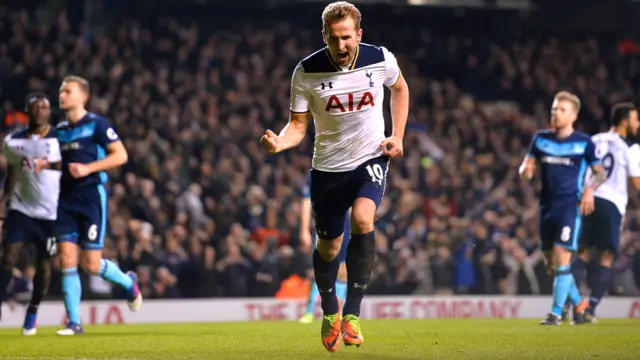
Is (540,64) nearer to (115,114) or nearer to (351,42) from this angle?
(115,114)

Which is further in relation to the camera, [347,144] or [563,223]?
[563,223]

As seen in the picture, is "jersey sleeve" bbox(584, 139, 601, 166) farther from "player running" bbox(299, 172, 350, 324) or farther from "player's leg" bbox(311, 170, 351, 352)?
"player's leg" bbox(311, 170, 351, 352)

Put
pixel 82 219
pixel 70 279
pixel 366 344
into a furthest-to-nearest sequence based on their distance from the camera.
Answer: pixel 70 279
pixel 82 219
pixel 366 344

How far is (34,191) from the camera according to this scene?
1145cm

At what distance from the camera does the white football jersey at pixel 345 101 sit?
7738 mm

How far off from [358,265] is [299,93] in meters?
1.35

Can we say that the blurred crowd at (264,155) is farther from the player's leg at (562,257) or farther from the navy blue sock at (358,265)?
the navy blue sock at (358,265)

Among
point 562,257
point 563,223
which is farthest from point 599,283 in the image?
point 563,223

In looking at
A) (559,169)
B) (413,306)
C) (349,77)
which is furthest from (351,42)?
(413,306)

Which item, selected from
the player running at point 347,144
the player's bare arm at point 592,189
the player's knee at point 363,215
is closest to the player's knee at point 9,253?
the player running at point 347,144

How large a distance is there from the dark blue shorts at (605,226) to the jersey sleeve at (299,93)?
6184 mm

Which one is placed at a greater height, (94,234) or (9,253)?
(94,234)

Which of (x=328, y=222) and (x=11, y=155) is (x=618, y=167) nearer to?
(x=328, y=222)

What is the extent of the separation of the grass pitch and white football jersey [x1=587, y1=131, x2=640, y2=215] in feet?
6.73
